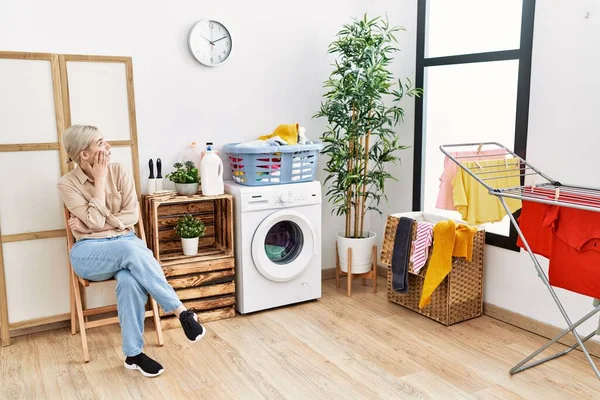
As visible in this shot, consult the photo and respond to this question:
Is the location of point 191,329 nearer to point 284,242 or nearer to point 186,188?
point 186,188

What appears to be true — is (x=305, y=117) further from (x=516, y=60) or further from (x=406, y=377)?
(x=406, y=377)

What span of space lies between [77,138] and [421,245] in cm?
199

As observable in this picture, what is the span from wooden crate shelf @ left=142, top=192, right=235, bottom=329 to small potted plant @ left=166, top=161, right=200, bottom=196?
0.18ft

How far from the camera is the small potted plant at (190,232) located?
11.4 feet

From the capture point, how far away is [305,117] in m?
4.13

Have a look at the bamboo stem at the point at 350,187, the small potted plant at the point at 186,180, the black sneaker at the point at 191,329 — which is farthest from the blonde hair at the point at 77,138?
the bamboo stem at the point at 350,187

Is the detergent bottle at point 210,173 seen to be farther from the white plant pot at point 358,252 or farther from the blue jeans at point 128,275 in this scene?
the white plant pot at point 358,252

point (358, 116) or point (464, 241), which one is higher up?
point (358, 116)

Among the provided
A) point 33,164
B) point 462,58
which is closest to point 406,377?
point 462,58

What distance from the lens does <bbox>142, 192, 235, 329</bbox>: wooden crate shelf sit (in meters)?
3.38

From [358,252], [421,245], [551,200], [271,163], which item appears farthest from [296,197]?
[551,200]

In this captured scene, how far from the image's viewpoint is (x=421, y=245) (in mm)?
3361

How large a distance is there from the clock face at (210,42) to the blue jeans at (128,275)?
1343 millimetres

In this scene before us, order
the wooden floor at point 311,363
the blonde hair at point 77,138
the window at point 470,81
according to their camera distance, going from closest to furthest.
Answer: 1. the wooden floor at point 311,363
2. the blonde hair at point 77,138
3. the window at point 470,81
